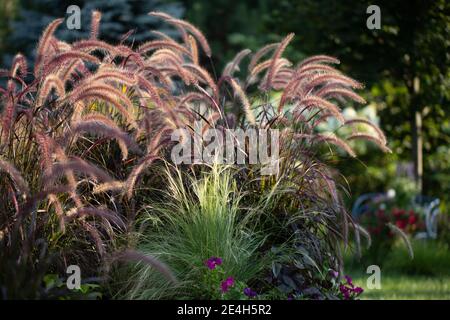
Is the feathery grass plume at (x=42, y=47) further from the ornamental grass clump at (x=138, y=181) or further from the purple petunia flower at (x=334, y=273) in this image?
the purple petunia flower at (x=334, y=273)

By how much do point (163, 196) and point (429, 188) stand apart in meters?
7.75

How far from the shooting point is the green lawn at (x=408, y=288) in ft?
20.1

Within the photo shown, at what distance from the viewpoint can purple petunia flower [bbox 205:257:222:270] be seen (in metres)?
4.04

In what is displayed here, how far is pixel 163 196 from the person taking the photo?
4754 millimetres

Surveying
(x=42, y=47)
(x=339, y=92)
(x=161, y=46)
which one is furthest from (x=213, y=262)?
(x=161, y=46)

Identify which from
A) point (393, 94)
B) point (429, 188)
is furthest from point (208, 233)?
point (429, 188)

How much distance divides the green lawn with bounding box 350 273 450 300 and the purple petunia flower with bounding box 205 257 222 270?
2271 millimetres

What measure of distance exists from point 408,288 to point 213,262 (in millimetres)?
3012

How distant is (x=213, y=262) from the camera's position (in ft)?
13.3

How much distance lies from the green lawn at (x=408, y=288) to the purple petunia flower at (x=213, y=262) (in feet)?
7.45

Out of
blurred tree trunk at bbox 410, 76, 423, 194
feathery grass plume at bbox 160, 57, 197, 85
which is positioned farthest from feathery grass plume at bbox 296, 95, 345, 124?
blurred tree trunk at bbox 410, 76, 423, 194

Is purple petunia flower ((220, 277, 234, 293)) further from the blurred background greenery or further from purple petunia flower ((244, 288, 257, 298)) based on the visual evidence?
the blurred background greenery

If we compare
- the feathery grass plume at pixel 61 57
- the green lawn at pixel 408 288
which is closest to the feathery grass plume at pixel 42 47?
the feathery grass plume at pixel 61 57

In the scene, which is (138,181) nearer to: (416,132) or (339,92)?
(339,92)
